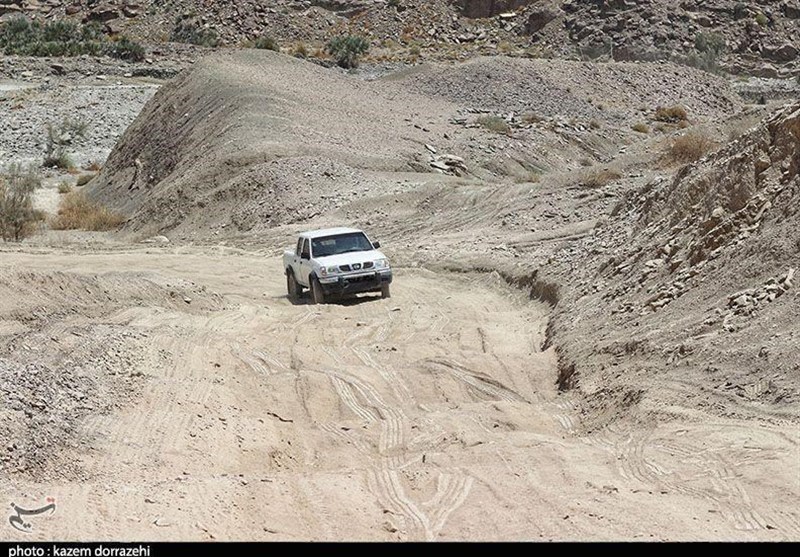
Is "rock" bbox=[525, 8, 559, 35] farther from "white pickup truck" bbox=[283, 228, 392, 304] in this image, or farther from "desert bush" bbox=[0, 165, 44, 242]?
"white pickup truck" bbox=[283, 228, 392, 304]

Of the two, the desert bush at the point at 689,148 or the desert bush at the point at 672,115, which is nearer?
the desert bush at the point at 689,148

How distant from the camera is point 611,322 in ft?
54.2

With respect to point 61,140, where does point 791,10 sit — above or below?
above

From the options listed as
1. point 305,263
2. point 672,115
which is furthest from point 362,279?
point 672,115

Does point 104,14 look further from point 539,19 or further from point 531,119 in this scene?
point 531,119

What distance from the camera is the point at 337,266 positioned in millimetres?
22359

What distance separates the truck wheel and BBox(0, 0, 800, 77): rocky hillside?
56.2 meters

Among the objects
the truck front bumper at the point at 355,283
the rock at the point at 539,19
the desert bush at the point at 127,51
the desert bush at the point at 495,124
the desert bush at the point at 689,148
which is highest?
Result: the truck front bumper at the point at 355,283

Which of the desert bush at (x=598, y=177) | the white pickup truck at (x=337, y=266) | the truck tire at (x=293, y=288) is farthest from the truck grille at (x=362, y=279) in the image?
the desert bush at (x=598, y=177)

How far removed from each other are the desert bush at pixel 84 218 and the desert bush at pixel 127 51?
32346 millimetres

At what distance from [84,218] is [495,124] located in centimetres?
1509

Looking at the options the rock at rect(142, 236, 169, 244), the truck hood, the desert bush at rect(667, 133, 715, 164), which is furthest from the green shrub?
the truck hood

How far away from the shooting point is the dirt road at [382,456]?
8844 mm

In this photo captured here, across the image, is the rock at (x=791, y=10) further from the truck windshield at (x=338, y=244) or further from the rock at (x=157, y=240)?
the truck windshield at (x=338, y=244)
